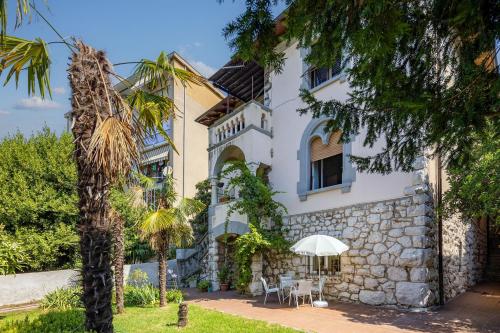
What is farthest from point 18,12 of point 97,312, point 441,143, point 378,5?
point 441,143

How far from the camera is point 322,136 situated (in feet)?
42.8

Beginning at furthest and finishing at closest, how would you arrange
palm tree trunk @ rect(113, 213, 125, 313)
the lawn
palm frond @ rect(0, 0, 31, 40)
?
palm tree trunk @ rect(113, 213, 125, 313) < the lawn < palm frond @ rect(0, 0, 31, 40)

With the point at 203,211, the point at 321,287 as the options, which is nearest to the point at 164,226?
the point at 321,287

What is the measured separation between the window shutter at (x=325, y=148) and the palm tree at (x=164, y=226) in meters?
5.07

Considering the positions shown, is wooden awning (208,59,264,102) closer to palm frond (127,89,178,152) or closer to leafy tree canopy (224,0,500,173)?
palm frond (127,89,178,152)

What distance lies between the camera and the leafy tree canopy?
3533mm

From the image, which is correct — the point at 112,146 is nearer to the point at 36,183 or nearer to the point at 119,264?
the point at 119,264

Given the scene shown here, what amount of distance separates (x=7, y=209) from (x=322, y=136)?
47.0ft

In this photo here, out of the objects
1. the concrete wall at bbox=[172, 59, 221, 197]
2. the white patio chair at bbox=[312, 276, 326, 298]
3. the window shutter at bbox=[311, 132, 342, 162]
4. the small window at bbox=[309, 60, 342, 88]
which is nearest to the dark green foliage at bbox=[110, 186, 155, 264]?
the concrete wall at bbox=[172, 59, 221, 197]

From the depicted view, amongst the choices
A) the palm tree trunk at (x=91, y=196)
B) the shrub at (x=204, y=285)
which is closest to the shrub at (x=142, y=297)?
the shrub at (x=204, y=285)

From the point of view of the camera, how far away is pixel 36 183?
1652 cm

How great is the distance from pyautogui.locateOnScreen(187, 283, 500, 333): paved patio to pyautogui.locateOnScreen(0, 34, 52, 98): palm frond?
24.3 ft

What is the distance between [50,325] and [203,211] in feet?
49.1

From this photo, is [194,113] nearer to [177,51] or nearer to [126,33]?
[177,51]
